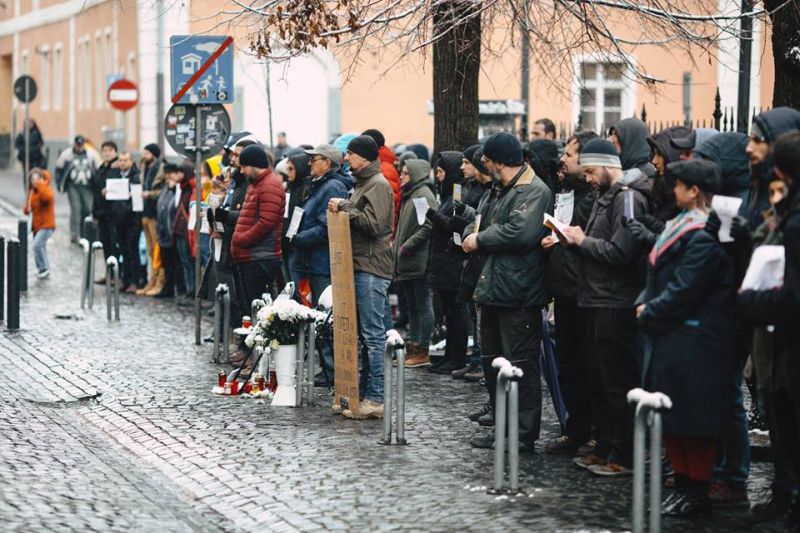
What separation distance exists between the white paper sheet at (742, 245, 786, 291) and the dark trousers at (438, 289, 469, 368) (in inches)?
264

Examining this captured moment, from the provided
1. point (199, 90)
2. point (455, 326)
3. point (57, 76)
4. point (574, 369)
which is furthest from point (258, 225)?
point (57, 76)

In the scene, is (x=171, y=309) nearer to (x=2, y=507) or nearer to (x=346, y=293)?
(x=346, y=293)

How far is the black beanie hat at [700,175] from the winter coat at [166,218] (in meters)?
12.7

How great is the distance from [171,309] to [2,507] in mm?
11405

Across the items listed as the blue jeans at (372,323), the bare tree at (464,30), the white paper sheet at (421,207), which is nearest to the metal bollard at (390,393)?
the blue jeans at (372,323)

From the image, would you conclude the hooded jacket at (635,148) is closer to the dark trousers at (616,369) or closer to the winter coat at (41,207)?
the dark trousers at (616,369)

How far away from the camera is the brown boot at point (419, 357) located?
14.9m

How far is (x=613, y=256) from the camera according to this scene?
30.9 ft

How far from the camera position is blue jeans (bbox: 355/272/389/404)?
12.0m

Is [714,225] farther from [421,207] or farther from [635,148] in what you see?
[421,207]

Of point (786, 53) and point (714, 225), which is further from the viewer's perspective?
point (786, 53)

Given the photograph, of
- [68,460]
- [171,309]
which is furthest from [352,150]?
[171,309]

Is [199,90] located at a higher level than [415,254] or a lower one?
higher

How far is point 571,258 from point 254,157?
432cm
